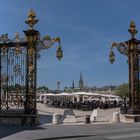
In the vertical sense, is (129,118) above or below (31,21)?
below

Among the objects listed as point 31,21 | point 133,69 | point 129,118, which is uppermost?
point 31,21

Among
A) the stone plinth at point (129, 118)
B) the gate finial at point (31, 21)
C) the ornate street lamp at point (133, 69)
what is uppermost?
the gate finial at point (31, 21)

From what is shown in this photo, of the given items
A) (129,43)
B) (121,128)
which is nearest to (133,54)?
(129,43)

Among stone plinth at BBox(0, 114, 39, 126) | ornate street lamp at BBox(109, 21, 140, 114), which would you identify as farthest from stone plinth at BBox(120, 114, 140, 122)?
stone plinth at BBox(0, 114, 39, 126)

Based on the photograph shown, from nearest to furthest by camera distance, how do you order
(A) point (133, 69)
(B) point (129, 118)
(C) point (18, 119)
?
(C) point (18, 119) < (B) point (129, 118) < (A) point (133, 69)

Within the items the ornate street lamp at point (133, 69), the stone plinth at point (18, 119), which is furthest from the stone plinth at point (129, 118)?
the stone plinth at point (18, 119)

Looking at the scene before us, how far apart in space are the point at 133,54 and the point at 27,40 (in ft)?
27.0

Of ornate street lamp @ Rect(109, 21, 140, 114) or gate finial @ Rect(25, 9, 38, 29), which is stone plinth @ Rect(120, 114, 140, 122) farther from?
gate finial @ Rect(25, 9, 38, 29)

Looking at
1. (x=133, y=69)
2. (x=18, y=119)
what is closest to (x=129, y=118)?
(x=133, y=69)

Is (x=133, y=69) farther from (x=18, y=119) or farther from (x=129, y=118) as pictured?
(x=18, y=119)

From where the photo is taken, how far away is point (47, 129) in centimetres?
2683

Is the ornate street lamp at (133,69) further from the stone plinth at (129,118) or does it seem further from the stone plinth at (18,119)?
the stone plinth at (18,119)

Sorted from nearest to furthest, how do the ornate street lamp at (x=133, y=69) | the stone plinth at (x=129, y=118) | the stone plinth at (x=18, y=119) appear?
1. the stone plinth at (x=18, y=119)
2. the stone plinth at (x=129, y=118)
3. the ornate street lamp at (x=133, y=69)

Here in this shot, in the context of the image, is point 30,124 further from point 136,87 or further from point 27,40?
point 136,87
